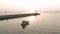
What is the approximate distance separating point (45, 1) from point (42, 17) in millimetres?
156

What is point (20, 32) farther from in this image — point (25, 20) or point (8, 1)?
point (8, 1)

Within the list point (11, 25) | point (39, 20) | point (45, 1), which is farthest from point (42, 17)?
point (11, 25)

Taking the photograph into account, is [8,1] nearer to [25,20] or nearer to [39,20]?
[25,20]

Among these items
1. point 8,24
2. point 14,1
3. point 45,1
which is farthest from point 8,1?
point 45,1

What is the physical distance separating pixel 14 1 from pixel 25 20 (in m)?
0.18

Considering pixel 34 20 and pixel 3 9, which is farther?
pixel 34 20

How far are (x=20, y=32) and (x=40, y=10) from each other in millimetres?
253

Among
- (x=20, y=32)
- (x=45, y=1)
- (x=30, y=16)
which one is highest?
(x=45, y=1)

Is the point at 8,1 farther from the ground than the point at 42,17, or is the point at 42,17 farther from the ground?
the point at 8,1

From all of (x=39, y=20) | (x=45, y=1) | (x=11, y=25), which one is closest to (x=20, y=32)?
(x=11, y=25)

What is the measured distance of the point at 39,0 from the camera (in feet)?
2.92

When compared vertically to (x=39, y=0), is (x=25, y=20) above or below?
below

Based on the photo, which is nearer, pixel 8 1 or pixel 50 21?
pixel 8 1

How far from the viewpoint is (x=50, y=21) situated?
1.00 meters
